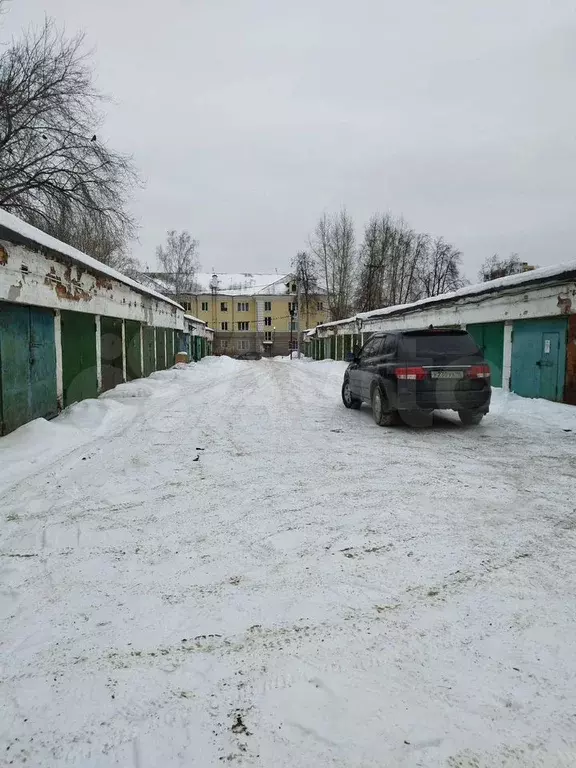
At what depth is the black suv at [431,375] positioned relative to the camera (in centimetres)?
729

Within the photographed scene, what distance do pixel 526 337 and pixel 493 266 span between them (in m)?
52.1

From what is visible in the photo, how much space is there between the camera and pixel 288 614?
2551 mm

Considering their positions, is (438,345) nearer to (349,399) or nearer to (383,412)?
(383,412)

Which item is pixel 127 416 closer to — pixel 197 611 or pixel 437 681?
pixel 197 611

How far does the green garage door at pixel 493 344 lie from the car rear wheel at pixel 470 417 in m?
4.66

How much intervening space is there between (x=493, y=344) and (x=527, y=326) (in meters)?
1.70

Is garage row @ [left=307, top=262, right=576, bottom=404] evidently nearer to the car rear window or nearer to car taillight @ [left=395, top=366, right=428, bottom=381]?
the car rear window

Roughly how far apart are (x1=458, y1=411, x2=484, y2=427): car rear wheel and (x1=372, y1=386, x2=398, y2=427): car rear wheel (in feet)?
4.16

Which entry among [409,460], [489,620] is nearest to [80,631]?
[489,620]

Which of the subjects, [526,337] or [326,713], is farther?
[526,337]

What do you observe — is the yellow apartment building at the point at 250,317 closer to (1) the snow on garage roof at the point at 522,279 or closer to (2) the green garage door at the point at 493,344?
(1) the snow on garage roof at the point at 522,279

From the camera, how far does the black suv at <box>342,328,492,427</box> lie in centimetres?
729

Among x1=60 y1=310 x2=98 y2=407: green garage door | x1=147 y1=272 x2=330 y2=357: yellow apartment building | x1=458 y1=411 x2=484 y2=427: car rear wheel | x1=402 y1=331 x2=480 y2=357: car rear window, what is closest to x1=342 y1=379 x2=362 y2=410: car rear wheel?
x1=458 y1=411 x2=484 y2=427: car rear wheel

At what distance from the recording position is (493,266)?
188 feet
